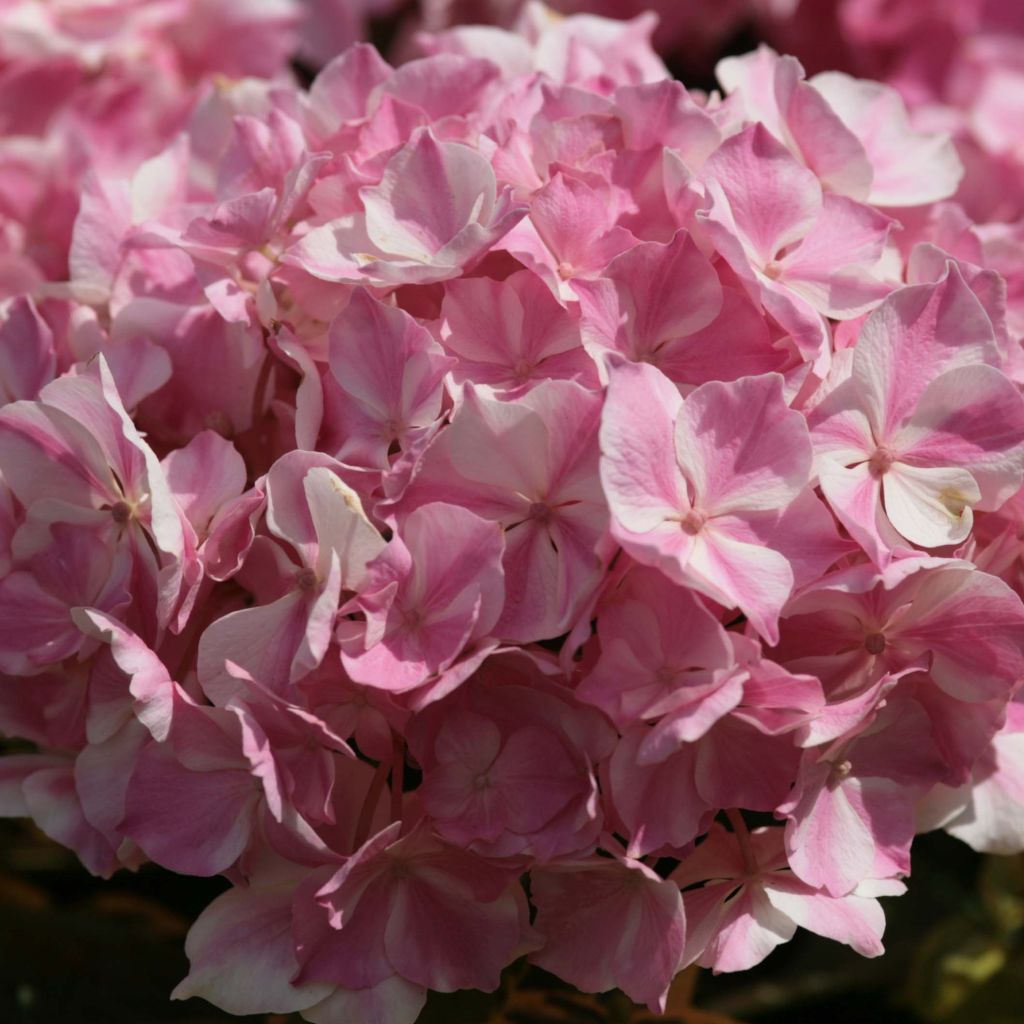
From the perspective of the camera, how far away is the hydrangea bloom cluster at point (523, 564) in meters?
0.41

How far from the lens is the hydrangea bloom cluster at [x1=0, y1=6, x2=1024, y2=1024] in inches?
16.2

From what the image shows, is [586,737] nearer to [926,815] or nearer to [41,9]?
[926,815]

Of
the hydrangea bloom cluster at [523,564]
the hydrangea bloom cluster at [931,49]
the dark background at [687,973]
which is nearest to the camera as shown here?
the hydrangea bloom cluster at [523,564]

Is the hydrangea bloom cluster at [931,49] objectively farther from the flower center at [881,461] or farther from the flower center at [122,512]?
the flower center at [122,512]

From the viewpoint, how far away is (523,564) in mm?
421

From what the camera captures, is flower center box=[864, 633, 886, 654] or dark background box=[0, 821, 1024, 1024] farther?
dark background box=[0, 821, 1024, 1024]

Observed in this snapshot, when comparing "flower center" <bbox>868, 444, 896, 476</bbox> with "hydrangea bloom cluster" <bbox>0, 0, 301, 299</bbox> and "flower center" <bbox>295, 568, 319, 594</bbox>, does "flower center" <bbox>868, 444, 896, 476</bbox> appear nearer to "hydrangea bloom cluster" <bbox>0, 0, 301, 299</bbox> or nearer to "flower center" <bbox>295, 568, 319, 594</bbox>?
"flower center" <bbox>295, 568, 319, 594</bbox>

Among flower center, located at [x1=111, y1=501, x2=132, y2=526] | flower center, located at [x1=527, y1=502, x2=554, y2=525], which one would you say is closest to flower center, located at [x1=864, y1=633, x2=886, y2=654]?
flower center, located at [x1=527, y1=502, x2=554, y2=525]

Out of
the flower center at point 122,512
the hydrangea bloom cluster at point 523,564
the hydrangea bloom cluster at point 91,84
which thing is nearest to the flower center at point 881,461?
the hydrangea bloom cluster at point 523,564

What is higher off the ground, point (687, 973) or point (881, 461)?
point (881, 461)

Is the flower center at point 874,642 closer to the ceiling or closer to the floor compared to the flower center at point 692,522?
closer to the floor

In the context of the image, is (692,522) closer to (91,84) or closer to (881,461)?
(881,461)

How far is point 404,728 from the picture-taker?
1.41 feet

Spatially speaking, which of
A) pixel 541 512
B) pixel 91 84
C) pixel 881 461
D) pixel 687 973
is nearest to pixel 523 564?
pixel 541 512
